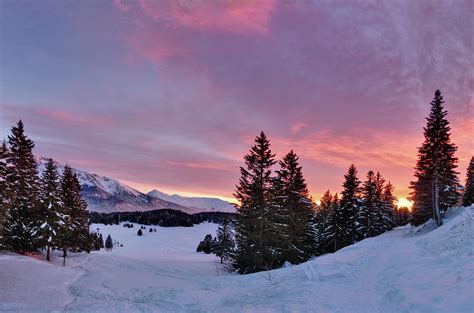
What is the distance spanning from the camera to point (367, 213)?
4722 cm

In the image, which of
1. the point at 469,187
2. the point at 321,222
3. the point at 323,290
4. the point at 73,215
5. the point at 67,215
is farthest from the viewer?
the point at 321,222

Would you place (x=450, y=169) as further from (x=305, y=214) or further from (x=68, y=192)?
(x=68, y=192)

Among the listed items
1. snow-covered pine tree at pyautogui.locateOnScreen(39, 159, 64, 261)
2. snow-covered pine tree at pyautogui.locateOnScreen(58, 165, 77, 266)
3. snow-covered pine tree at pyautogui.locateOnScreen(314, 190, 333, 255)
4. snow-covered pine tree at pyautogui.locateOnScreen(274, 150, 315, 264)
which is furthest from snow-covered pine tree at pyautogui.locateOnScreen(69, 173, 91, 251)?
snow-covered pine tree at pyautogui.locateOnScreen(314, 190, 333, 255)

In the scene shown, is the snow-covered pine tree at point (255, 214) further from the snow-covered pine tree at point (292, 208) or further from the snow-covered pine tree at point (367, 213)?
the snow-covered pine tree at point (367, 213)

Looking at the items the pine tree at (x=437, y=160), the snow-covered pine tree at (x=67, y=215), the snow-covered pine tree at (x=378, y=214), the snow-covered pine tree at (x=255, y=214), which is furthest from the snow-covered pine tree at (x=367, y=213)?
the snow-covered pine tree at (x=67, y=215)

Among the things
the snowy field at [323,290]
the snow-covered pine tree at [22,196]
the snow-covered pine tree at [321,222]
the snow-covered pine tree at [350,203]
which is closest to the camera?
the snowy field at [323,290]

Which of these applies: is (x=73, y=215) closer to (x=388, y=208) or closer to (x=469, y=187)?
(x=388, y=208)

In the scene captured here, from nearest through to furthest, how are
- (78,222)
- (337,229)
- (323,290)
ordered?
(323,290) → (337,229) → (78,222)

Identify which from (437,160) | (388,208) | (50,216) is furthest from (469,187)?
(50,216)

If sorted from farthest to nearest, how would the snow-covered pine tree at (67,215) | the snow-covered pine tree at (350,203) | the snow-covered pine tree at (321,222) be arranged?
the snow-covered pine tree at (321,222), the snow-covered pine tree at (350,203), the snow-covered pine tree at (67,215)

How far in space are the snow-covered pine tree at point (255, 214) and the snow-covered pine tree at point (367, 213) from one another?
19.3m

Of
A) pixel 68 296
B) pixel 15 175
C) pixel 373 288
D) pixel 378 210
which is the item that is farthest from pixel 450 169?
pixel 15 175

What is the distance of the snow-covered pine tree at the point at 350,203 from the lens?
44500 millimetres

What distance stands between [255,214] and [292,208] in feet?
19.6
